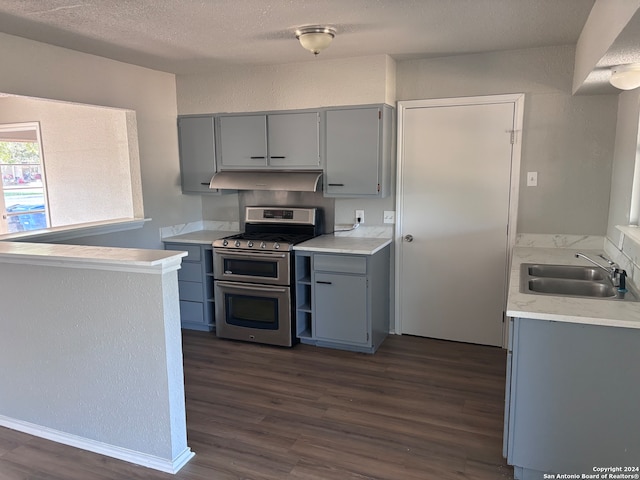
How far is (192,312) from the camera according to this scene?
4.29m

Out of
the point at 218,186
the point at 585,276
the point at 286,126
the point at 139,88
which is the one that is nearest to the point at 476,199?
the point at 585,276

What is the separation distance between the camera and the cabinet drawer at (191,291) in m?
4.22

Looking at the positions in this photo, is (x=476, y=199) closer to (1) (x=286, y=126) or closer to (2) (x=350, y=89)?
(2) (x=350, y=89)

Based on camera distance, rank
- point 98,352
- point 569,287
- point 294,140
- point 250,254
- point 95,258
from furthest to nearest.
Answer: point 294,140 < point 250,254 < point 569,287 < point 98,352 < point 95,258

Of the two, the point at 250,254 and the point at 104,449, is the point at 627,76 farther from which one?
the point at 104,449

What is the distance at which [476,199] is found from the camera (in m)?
3.74

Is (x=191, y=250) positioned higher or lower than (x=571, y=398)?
higher

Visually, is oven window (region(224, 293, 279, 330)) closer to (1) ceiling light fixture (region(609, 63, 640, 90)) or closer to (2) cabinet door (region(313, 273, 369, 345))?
(2) cabinet door (region(313, 273, 369, 345))

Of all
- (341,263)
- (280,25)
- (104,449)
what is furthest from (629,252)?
(104,449)

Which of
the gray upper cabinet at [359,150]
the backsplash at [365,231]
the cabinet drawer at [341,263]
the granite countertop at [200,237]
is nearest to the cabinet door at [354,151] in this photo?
the gray upper cabinet at [359,150]

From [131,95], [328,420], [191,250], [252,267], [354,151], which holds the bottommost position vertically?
[328,420]

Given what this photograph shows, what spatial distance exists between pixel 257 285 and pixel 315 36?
199cm

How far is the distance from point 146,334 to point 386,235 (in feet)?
7.77

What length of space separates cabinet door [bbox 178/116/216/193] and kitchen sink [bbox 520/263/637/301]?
2.86 meters
